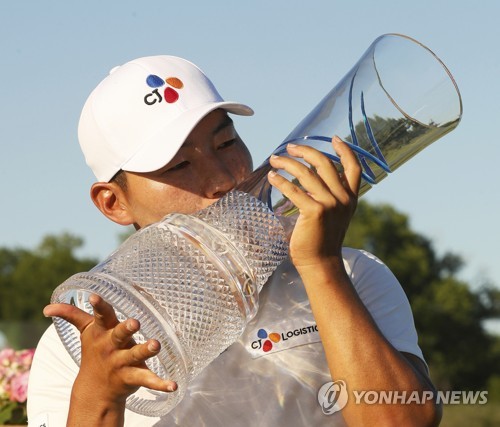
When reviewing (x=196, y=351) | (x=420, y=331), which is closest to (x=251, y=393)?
(x=196, y=351)

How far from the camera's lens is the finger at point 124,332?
235cm

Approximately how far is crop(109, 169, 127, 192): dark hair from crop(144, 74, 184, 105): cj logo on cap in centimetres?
23

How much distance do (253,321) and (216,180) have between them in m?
0.41

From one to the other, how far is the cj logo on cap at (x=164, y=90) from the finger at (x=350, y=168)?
749mm

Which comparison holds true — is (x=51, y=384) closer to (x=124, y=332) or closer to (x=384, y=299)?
(x=124, y=332)

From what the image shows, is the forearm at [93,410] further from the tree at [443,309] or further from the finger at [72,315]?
the tree at [443,309]

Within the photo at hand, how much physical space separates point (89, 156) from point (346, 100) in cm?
89

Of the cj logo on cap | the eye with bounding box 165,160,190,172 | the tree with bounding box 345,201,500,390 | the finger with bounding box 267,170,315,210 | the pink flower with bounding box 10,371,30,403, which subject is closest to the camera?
the finger with bounding box 267,170,315,210

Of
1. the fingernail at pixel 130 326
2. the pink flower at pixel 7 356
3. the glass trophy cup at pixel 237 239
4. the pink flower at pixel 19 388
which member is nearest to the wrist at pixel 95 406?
the glass trophy cup at pixel 237 239

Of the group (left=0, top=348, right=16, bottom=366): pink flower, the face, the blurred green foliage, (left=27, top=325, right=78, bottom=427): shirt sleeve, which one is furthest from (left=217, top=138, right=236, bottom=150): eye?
the blurred green foliage

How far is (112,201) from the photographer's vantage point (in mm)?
3312

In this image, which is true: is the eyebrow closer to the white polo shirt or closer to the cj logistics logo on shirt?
the white polo shirt

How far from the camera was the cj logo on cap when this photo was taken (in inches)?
127

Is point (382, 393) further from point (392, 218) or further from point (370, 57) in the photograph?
point (392, 218)
